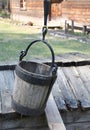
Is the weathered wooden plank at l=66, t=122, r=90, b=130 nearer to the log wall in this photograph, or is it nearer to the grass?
the grass

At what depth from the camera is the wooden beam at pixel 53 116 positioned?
3.35 m

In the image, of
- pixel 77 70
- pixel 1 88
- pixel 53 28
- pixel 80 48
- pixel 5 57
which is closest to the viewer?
pixel 1 88

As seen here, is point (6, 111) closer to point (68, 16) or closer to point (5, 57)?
point (5, 57)

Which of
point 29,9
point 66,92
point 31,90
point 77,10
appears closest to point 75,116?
point 66,92

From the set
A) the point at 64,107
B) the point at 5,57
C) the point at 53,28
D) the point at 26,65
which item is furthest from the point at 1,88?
the point at 53,28

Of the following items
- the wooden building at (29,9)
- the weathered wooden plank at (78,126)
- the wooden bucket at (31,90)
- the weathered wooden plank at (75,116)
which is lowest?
the wooden building at (29,9)

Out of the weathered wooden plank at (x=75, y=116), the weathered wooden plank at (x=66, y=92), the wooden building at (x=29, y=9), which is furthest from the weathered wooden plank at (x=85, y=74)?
the wooden building at (x=29, y=9)

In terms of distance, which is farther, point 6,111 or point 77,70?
point 77,70

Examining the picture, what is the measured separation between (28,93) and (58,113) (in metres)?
0.41

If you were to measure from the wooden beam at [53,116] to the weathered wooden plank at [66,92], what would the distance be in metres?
0.18

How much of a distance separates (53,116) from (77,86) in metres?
0.70

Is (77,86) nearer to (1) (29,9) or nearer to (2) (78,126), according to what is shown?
(2) (78,126)

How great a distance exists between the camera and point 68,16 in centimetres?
2348

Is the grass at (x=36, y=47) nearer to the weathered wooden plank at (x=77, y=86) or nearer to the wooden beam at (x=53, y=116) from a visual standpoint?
the weathered wooden plank at (x=77, y=86)
